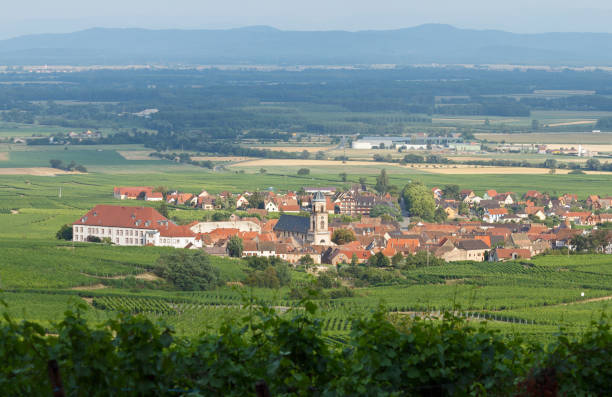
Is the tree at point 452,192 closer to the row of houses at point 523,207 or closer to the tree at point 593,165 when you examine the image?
the row of houses at point 523,207

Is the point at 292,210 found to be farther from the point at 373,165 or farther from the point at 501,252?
the point at 373,165

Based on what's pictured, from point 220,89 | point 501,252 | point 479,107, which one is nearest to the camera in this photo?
point 501,252

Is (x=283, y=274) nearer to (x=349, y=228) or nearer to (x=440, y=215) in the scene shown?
(x=349, y=228)

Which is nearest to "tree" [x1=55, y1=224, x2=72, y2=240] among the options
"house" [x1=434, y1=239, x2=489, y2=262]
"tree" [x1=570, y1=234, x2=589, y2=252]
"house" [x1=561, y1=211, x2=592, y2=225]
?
"house" [x1=434, y1=239, x2=489, y2=262]

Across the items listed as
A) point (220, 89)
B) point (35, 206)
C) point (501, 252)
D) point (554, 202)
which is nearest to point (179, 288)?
point (501, 252)

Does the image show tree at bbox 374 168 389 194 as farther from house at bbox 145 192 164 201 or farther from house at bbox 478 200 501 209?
house at bbox 145 192 164 201

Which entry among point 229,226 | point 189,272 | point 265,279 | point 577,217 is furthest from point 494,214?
point 189,272
